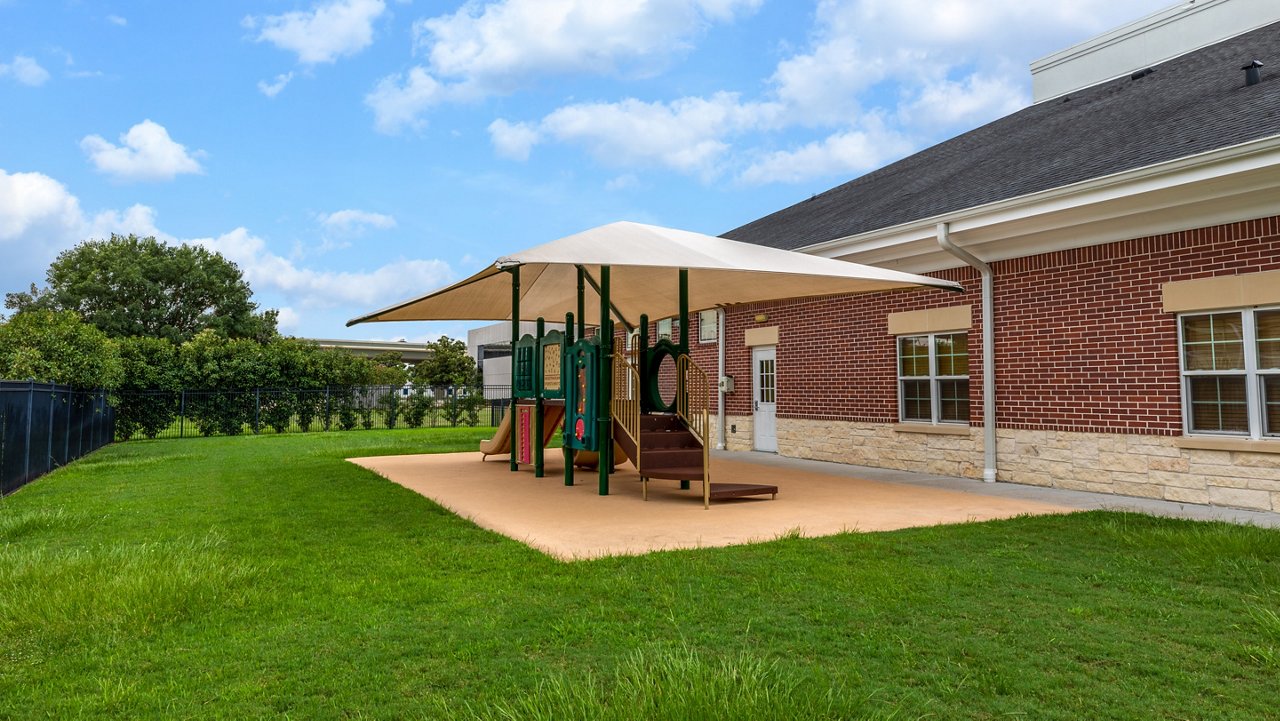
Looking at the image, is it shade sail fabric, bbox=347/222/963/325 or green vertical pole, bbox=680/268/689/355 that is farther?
green vertical pole, bbox=680/268/689/355

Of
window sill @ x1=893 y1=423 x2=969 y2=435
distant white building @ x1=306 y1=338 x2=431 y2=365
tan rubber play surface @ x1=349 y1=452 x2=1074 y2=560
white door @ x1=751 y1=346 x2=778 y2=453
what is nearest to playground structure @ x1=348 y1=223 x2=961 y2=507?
tan rubber play surface @ x1=349 y1=452 x2=1074 y2=560

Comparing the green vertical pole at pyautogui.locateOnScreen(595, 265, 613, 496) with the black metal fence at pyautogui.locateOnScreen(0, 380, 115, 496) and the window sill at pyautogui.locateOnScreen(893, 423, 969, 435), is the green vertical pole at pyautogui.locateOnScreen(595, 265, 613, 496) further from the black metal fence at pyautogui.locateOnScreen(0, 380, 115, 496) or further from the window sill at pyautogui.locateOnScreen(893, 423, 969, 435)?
the black metal fence at pyautogui.locateOnScreen(0, 380, 115, 496)

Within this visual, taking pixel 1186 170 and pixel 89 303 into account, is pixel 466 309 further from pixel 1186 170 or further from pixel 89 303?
pixel 89 303

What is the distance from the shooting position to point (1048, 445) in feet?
32.4

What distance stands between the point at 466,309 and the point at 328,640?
9.90 meters

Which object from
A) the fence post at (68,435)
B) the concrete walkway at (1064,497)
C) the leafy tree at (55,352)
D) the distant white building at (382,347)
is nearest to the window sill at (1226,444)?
the concrete walkway at (1064,497)

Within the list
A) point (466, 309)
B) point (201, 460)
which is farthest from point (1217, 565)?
point (201, 460)

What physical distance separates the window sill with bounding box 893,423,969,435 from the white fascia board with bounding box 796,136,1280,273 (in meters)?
2.23

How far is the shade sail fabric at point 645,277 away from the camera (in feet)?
25.4

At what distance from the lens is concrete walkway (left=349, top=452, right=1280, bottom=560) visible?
678cm

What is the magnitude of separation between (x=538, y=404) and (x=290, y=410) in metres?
15.9

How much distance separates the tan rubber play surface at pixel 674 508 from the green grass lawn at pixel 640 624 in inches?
20.1

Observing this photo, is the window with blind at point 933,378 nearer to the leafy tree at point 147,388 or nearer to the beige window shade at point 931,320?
the beige window shade at point 931,320

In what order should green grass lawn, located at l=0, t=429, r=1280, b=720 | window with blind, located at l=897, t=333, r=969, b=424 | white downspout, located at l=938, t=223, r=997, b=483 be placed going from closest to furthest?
green grass lawn, located at l=0, t=429, r=1280, b=720, white downspout, located at l=938, t=223, r=997, b=483, window with blind, located at l=897, t=333, r=969, b=424
